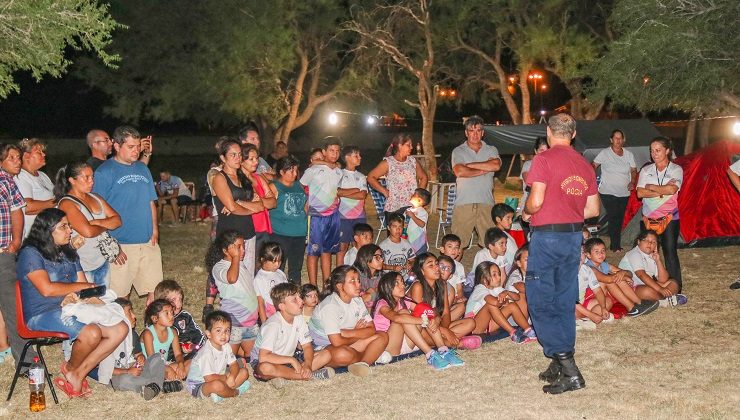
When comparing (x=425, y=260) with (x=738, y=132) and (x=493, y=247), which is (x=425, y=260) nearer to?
(x=493, y=247)

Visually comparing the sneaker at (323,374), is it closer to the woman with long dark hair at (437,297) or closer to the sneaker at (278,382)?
the sneaker at (278,382)

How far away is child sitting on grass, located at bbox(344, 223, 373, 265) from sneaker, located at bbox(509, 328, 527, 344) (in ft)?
5.85

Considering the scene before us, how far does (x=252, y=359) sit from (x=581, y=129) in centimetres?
1180

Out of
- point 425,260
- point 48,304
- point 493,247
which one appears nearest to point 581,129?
point 493,247

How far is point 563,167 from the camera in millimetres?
5480

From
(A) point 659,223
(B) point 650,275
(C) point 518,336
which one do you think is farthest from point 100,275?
(A) point 659,223

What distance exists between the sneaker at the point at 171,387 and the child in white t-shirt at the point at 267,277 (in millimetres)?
1130

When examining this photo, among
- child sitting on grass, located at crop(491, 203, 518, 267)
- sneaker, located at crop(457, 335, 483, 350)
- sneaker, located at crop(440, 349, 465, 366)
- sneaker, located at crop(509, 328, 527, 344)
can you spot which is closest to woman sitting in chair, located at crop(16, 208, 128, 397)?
sneaker, located at crop(440, 349, 465, 366)

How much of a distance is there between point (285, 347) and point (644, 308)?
3.68m

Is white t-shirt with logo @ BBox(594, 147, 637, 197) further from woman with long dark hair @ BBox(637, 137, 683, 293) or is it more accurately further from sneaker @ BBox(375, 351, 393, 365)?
sneaker @ BBox(375, 351, 393, 365)

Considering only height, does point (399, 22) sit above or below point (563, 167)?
above

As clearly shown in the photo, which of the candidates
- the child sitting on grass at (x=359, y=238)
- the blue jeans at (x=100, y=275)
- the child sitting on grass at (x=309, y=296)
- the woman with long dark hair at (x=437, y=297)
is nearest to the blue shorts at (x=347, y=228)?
the child sitting on grass at (x=359, y=238)

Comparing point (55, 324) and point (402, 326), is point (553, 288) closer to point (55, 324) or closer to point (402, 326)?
point (402, 326)

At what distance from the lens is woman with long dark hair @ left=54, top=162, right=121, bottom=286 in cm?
616
